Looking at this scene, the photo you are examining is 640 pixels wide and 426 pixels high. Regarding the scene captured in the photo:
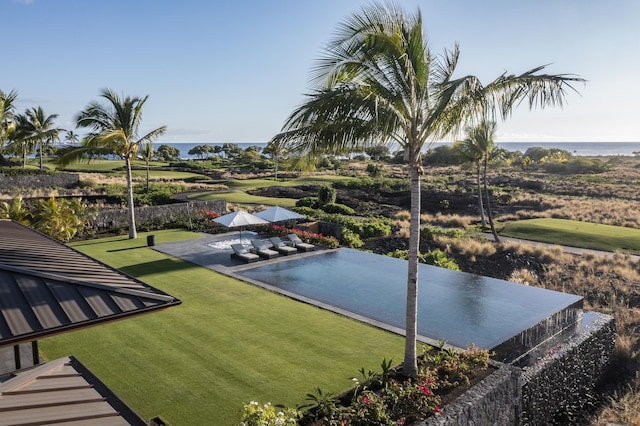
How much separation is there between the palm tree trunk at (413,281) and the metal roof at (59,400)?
4962 mm

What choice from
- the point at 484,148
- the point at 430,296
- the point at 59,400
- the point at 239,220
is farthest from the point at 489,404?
the point at 484,148

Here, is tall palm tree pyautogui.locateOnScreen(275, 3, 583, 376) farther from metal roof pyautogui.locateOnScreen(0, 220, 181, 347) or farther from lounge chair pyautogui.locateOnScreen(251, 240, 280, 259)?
lounge chair pyautogui.locateOnScreen(251, 240, 280, 259)

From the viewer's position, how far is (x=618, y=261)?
19.9 meters

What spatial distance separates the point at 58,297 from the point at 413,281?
219 inches

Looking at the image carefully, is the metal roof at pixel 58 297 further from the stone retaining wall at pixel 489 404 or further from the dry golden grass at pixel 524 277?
the dry golden grass at pixel 524 277

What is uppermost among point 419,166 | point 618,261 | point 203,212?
point 419,166

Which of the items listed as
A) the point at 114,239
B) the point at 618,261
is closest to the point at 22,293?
the point at 114,239

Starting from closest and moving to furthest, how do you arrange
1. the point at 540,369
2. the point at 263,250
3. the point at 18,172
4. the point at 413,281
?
the point at 413,281 < the point at 540,369 < the point at 263,250 < the point at 18,172

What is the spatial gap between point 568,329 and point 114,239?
730 inches

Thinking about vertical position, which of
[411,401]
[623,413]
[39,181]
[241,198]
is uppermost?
[39,181]

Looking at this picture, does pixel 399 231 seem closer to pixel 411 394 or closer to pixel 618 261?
Answer: pixel 618 261

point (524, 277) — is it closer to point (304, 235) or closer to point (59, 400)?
point (304, 235)

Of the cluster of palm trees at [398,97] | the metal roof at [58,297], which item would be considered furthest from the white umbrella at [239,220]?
the metal roof at [58,297]

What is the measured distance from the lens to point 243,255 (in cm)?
1650
